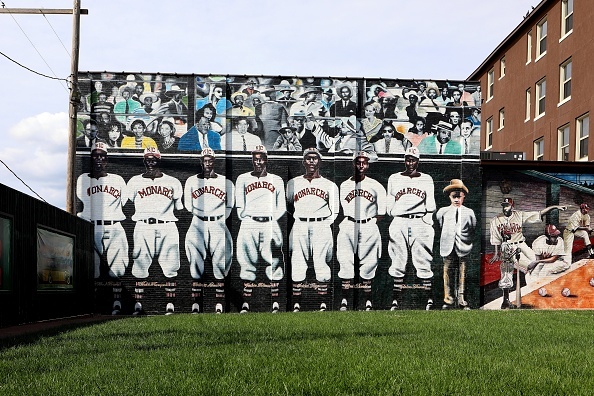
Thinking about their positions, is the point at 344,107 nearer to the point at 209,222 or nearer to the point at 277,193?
the point at 277,193

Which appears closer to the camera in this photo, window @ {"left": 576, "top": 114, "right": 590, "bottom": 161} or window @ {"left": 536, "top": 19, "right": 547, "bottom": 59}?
window @ {"left": 576, "top": 114, "right": 590, "bottom": 161}

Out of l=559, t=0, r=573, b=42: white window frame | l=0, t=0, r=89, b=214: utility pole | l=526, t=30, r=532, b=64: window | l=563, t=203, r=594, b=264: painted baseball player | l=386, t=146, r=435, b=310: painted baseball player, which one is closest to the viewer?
l=0, t=0, r=89, b=214: utility pole

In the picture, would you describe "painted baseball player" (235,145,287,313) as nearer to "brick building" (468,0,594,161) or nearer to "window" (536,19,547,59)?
"brick building" (468,0,594,161)

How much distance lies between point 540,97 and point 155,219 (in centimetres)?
2030

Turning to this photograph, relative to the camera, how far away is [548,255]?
22.8 meters

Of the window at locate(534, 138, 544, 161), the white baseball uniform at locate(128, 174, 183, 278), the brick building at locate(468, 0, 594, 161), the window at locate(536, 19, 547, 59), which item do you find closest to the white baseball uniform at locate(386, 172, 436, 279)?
the white baseball uniform at locate(128, 174, 183, 278)

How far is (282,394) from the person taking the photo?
665 cm

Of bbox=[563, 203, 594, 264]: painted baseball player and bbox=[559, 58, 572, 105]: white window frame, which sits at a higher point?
bbox=[559, 58, 572, 105]: white window frame

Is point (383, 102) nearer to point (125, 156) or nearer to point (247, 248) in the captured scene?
point (247, 248)

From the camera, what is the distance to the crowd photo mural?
22281mm

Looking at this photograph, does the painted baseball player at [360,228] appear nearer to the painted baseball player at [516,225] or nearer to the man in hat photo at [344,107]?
the man in hat photo at [344,107]

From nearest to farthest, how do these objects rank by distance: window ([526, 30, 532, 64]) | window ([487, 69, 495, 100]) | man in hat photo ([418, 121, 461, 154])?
man in hat photo ([418, 121, 461, 154])
window ([526, 30, 532, 64])
window ([487, 69, 495, 100])

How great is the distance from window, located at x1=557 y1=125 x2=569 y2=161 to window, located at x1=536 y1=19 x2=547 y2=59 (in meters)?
4.30

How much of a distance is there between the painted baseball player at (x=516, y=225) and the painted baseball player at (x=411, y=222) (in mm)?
2056
